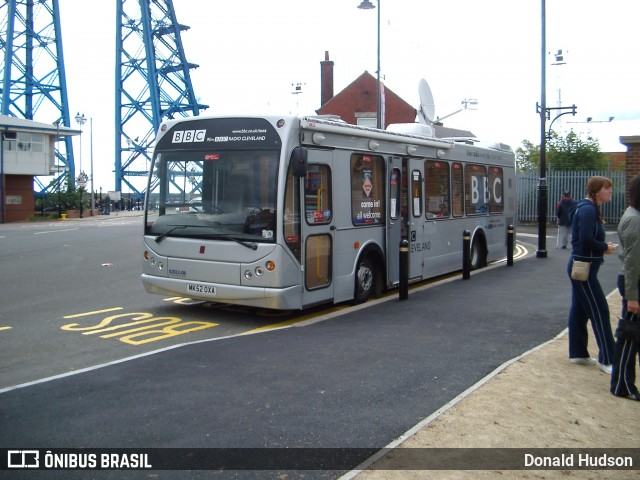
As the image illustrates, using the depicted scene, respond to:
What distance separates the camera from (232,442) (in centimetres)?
462

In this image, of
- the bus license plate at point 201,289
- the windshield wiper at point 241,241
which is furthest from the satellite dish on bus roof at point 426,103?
the bus license plate at point 201,289

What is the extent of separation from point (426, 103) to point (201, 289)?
1127 centimetres

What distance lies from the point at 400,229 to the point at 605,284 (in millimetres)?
4448

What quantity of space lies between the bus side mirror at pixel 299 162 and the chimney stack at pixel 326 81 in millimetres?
48434

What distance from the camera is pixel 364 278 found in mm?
10734

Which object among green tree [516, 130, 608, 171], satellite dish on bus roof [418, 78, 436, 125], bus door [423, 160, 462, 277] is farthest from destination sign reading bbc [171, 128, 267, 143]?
green tree [516, 130, 608, 171]

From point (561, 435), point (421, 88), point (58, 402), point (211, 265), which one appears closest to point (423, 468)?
point (561, 435)

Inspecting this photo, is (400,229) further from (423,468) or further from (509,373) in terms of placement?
(423,468)

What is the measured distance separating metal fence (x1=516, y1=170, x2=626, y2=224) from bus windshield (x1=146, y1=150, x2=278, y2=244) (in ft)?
84.8

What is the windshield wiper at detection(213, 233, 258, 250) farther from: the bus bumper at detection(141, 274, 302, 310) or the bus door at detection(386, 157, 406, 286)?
the bus door at detection(386, 157, 406, 286)

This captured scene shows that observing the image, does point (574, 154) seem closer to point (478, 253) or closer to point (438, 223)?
point (478, 253)

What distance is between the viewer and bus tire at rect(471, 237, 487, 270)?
50.6 ft

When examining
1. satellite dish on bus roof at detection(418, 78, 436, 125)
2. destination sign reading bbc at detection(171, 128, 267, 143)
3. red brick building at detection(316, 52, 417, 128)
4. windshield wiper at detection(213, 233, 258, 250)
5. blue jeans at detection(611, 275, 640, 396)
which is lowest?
blue jeans at detection(611, 275, 640, 396)

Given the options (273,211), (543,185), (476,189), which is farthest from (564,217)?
(273,211)
